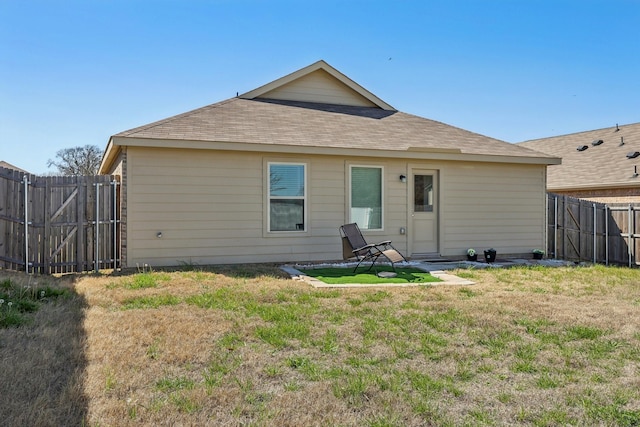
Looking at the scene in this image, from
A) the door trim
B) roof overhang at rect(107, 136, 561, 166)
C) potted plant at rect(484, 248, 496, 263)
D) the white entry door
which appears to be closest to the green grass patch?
roof overhang at rect(107, 136, 561, 166)

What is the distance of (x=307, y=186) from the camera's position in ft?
31.4

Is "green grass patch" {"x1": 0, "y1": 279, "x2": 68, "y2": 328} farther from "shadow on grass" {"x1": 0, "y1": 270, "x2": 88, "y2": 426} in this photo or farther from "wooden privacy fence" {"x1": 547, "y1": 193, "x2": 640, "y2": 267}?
"wooden privacy fence" {"x1": 547, "y1": 193, "x2": 640, "y2": 267}

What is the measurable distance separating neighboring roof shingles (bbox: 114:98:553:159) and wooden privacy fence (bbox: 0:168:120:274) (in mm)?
1276

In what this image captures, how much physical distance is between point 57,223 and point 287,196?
423 centimetres

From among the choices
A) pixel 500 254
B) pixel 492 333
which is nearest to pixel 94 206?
pixel 492 333

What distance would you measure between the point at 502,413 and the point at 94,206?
787 cm

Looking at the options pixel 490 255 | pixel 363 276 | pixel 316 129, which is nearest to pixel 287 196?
pixel 316 129

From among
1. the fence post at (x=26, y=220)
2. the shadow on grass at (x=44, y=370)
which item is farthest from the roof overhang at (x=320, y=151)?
the shadow on grass at (x=44, y=370)

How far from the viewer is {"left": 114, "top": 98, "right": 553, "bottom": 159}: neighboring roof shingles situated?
30.1 feet

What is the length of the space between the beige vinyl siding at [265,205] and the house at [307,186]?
0.8 inches

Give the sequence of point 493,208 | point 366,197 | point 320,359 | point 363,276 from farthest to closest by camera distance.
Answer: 1. point 493,208
2. point 366,197
3. point 363,276
4. point 320,359

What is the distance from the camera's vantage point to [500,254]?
11031 millimetres

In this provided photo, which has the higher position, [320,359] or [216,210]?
[216,210]

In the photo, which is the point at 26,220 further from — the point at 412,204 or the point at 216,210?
the point at 412,204
